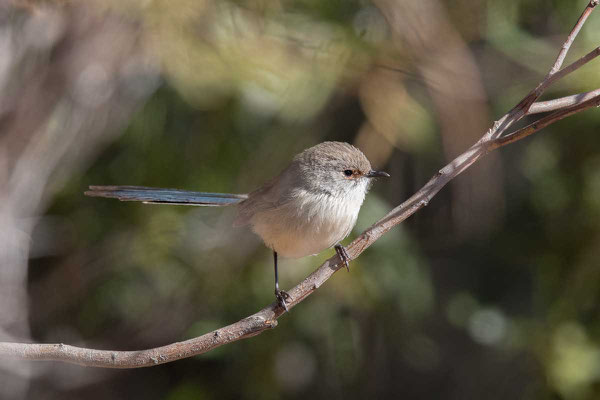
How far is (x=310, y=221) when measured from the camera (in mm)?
2482

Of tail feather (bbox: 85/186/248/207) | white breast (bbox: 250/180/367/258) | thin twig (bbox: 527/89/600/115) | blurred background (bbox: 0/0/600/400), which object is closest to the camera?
thin twig (bbox: 527/89/600/115)

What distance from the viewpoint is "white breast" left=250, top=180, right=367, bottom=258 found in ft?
8.12

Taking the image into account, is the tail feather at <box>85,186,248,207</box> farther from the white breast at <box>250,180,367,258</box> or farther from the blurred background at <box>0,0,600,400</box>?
the blurred background at <box>0,0,600,400</box>

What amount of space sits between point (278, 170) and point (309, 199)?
1.05m

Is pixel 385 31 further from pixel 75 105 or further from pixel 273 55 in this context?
pixel 75 105

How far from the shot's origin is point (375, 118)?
11.5ft

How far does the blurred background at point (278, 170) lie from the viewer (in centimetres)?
337

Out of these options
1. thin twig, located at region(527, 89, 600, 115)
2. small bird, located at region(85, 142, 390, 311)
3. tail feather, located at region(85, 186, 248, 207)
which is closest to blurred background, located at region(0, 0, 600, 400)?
tail feather, located at region(85, 186, 248, 207)

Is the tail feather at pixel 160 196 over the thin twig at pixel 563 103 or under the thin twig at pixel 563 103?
under

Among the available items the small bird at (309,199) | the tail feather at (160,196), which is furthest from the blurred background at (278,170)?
the small bird at (309,199)

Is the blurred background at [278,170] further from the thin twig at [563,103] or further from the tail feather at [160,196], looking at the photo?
the thin twig at [563,103]

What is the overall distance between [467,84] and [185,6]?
1.48m

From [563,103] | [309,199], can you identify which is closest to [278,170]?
[309,199]

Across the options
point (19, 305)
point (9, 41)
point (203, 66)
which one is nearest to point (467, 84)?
point (203, 66)
